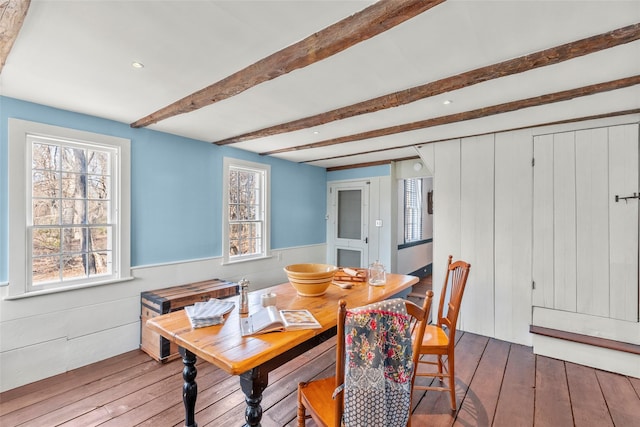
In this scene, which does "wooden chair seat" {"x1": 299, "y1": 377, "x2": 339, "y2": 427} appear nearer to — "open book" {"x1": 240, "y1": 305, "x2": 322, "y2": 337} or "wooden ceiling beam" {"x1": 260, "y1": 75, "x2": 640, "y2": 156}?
"open book" {"x1": 240, "y1": 305, "x2": 322, "y2": 337}

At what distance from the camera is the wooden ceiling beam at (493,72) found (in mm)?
1525

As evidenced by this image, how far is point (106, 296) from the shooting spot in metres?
2.92

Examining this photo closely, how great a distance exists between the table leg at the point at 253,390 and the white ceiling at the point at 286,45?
1685 mm

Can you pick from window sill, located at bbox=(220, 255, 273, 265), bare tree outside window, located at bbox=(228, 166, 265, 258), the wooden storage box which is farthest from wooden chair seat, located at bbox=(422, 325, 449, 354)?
bare tree outside window, located at bbox=(228, 166, 265, 258)

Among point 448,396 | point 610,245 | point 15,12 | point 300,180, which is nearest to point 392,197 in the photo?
point 300,180

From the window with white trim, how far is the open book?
4504mm

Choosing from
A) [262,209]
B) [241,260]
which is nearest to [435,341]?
[241,260]

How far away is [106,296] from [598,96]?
4.79m

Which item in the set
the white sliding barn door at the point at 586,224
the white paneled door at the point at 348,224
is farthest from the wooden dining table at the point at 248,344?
the white paneled door at the point at 348,224

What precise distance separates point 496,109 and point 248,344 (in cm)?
271

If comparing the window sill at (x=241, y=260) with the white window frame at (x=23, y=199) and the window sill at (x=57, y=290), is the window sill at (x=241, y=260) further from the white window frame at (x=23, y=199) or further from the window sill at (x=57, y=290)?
the white window frame at (x=23, y=199)

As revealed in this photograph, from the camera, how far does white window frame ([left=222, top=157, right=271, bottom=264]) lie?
397cm

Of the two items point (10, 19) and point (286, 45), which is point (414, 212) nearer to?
point (286, 45)

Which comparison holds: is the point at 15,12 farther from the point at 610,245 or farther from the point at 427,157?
the point at 610,245
